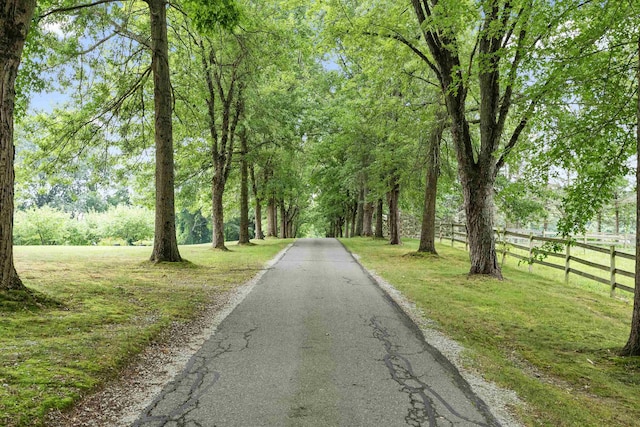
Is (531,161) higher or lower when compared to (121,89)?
lower

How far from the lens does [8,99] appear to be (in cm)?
555

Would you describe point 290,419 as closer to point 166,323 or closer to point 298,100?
point 166,323

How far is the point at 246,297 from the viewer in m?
8.31

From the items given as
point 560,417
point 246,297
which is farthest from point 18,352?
point 560,417

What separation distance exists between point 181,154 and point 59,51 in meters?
8.54

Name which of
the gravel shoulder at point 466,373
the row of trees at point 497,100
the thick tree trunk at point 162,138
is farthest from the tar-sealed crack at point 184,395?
the thick tree trunk at point 162,138

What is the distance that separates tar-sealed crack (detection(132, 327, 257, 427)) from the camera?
10.5 feet

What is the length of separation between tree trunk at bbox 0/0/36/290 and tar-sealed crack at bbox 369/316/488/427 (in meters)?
5.46

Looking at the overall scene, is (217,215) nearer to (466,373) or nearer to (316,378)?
(316,378)

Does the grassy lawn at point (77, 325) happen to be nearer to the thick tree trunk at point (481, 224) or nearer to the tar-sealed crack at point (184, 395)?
the tar-sealed crack at point (184, 395)

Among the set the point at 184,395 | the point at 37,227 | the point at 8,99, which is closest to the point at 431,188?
the point at 8,99

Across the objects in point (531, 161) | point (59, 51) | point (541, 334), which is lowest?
point (541, 334)

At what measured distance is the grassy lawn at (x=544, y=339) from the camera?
3.85 m

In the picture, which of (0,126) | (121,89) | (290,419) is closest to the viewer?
(290,419)
